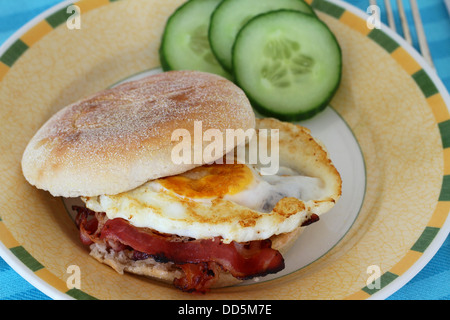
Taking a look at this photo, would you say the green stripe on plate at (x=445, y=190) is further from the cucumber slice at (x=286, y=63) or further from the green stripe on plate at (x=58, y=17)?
the green stripe on plate at (x=58, y=17)

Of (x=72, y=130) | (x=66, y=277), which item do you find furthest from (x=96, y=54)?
(x=66, y=277)

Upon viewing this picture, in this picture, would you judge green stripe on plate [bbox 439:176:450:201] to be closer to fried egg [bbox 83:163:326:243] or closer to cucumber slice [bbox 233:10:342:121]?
fried egg [bbox 83:163:326:243]

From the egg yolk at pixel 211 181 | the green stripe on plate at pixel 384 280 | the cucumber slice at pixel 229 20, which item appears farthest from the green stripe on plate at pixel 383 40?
the green stripe on plate at pixel 384 280

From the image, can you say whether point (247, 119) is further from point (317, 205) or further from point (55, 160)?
point (55, 160)

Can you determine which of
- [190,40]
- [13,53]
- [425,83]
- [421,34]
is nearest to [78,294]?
[13,53]

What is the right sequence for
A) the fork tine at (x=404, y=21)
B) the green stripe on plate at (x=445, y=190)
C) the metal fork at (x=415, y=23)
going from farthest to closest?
the fork tine at (x=404, y=21)
the metal fork at (x=415, y=23)
the green stripe on plate at (x=445, y=190)

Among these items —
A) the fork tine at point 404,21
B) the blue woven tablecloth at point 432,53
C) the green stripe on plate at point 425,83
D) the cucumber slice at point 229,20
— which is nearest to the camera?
the blue woven tablecloth at point 432,53

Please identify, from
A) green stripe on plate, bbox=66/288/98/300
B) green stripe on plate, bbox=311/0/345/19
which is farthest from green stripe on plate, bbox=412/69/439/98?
green stripe on plate, bbox=66/288/98/300

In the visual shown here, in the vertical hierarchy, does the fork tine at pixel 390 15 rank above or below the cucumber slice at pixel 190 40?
above
